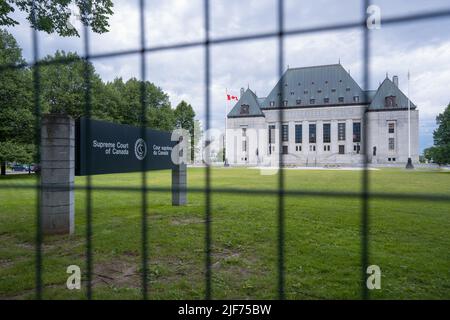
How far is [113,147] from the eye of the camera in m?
6.50

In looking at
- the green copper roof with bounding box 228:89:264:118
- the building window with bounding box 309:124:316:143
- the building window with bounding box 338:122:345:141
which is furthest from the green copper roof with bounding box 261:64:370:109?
the building window with bounding box 309:124:316:143

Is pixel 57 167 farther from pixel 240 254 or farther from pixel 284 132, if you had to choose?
pixel 284 132

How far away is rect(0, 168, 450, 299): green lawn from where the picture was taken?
14.4 feet

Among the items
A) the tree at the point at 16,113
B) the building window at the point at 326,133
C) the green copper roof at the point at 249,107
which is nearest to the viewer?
the green copper roof at the point at 249,107

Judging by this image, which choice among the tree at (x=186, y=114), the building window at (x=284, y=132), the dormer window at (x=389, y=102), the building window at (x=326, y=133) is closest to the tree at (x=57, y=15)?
the tree at (x=186, y=114)

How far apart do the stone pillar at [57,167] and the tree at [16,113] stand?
46.5ft

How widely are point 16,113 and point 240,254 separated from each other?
69.1ft

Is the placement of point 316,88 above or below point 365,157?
above

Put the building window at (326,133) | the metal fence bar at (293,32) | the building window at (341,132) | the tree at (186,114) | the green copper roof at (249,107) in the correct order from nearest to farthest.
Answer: the metal fence bar at (293,32), the tree at (186,114), the green copper roof at (249,107), the building window at (341,132), the building window at (326,133)

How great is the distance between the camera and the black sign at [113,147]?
6.17 metres

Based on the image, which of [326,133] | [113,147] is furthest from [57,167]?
[326,133]

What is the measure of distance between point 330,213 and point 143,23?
922cm

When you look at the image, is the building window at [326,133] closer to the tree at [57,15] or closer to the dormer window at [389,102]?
the dormer window at [389,102]

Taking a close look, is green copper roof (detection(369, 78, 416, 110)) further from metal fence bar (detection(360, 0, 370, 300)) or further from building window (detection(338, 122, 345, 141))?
building window (detection(338, 122, 345, 141))
